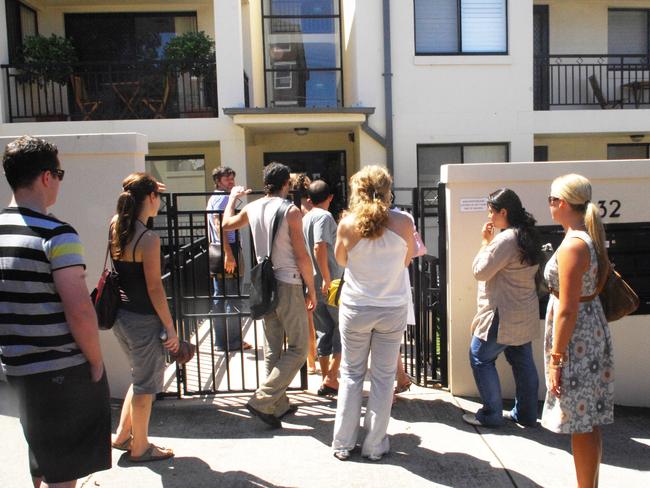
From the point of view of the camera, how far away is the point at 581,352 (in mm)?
3172

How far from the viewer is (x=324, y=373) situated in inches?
203

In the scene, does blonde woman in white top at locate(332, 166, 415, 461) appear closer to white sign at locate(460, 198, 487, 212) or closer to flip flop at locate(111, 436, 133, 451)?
white sign at locate(460, 198, 487, 212)

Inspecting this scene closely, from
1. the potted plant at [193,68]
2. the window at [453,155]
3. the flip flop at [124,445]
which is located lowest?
the flip flop at [124,445]

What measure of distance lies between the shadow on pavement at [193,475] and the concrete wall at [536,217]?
6.78ft

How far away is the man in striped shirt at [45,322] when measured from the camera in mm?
2570

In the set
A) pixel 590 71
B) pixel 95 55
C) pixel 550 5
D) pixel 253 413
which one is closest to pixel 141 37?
pixel 95 55

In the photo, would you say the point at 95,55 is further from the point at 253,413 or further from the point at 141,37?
the point at 253,413

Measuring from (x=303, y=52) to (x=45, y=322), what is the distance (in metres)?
10.5

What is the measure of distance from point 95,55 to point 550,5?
952 centimetres

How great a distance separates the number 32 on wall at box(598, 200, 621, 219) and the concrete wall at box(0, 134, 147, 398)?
3.78m

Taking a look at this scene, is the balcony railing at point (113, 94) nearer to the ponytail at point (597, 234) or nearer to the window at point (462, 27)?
the window at point (462, 27)

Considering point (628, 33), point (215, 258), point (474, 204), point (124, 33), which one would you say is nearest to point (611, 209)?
point (474, 204)

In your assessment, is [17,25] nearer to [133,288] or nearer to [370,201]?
[133,288]

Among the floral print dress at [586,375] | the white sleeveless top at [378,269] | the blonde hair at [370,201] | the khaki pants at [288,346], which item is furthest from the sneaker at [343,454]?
the blonde hair at [370,201]
